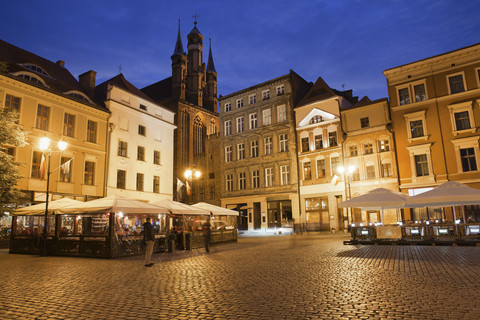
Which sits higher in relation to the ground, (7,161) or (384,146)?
(384,146)

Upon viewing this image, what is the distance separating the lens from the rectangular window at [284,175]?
38.9 meters

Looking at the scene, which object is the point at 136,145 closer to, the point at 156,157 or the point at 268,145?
the point at 156,157

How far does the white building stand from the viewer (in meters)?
32.8

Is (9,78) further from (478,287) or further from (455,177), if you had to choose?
(455,177)

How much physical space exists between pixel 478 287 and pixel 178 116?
53253 mm

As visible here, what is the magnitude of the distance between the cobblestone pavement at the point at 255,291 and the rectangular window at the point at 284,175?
87.8 feet

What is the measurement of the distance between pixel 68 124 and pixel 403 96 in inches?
1197

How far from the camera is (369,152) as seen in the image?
3309cm

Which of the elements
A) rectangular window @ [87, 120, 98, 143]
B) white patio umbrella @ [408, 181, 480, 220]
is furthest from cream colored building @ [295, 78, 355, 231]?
rectangular window @ [87, 120, 98, 143]

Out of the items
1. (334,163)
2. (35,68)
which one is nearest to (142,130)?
(35,68)

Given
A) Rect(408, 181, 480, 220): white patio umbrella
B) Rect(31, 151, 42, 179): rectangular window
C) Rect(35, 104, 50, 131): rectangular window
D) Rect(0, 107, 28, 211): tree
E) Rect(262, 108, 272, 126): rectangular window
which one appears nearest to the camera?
Rect(408, 181, 480, 220): white patio umbrella

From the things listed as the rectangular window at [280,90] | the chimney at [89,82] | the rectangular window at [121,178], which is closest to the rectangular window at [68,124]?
the rectangular window at [121,178]

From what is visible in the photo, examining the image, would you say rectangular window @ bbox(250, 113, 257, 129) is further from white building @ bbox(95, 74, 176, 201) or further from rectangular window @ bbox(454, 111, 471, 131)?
rectangular window @ bbox(454, 111, 471, 131)

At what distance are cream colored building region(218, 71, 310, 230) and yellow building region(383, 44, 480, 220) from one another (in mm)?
11773
